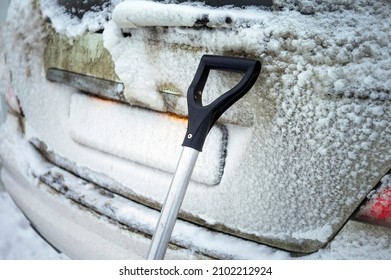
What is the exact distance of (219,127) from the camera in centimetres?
94

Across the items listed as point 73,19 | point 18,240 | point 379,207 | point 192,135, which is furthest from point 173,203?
point 18,240

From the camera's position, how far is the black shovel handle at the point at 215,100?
2.75 ft

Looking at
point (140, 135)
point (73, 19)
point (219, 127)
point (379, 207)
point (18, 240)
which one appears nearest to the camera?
point (379, 207)

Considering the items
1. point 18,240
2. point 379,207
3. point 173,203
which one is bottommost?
point 18,240

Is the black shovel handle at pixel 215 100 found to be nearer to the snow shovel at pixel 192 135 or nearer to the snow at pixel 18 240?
the snow shovel at pixel 192 135

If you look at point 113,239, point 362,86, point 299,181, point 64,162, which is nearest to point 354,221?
point 299,181

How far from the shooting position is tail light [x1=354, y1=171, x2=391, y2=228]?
803mm

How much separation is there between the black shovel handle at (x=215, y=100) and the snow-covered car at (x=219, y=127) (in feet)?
→ 0.09

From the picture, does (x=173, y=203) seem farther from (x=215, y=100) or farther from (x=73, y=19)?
(x=73, y=19)

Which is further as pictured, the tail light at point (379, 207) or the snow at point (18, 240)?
the snow at point (18, 240)

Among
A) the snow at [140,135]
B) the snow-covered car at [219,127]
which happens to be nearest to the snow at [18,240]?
the snow-covered car at [219,127]

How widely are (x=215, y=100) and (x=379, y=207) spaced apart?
398 mm

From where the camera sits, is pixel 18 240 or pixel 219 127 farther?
pixel 18 240

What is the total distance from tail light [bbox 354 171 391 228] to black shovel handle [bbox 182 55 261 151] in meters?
0.33
